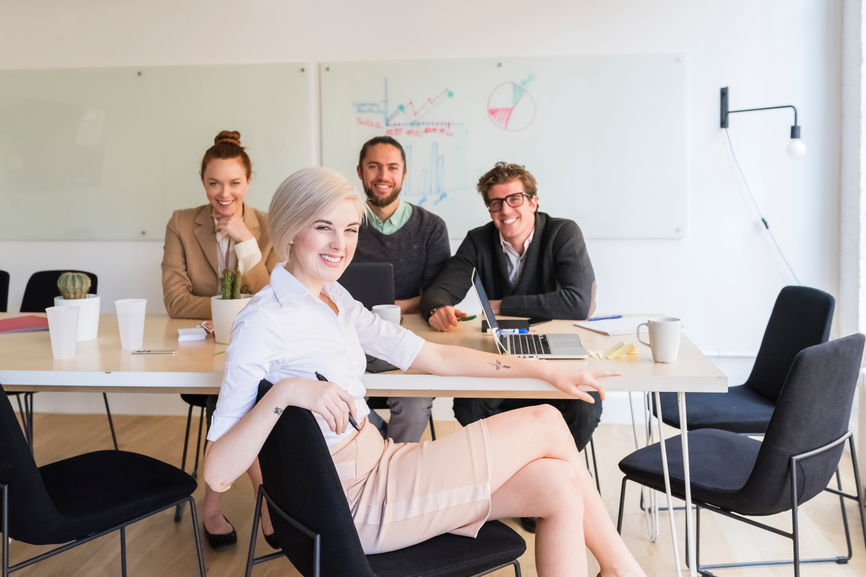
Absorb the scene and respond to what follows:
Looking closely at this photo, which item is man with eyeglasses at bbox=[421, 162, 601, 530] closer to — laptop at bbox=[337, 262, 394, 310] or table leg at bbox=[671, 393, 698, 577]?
laptop at bbox=[337, 262, 394, 310]

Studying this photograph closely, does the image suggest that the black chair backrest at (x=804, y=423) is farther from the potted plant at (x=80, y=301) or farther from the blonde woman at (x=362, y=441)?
the potted plant at (x=80, y=301)

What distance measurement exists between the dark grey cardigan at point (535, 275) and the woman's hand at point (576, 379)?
0.78 metres

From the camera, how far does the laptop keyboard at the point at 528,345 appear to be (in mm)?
1916

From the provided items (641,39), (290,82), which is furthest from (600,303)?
(290,82)

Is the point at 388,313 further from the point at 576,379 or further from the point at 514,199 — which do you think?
the point at 514,199

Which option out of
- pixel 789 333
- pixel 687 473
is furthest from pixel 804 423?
pixel 789 333

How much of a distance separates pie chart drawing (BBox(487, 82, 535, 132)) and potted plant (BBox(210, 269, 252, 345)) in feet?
6.93

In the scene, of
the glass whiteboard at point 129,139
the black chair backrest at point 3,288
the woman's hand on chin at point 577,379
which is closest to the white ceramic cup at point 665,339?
the woman's hand on chin at point 577,379

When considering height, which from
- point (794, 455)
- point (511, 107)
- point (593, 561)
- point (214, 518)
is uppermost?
point (511, 107)

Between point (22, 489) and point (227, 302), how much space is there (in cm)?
74

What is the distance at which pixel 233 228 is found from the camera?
2.82 m

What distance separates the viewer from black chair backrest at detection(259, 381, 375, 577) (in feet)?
3.90

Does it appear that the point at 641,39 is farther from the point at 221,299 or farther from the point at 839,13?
the point at 221,299

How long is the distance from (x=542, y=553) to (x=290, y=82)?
3143mm
